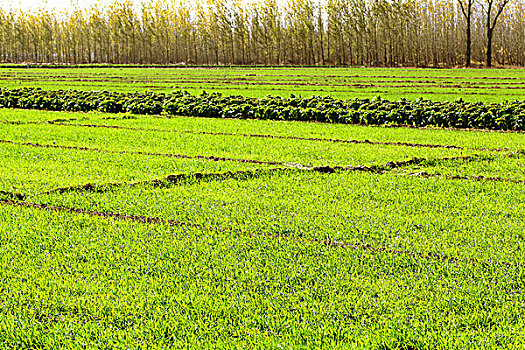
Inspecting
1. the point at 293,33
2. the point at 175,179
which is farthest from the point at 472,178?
the point at 293,33

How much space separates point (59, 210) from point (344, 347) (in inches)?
189

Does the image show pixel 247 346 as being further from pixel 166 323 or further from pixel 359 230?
pixel 359 230

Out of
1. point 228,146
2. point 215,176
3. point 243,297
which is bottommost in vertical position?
point 243,297

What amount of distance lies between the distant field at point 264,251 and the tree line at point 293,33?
2250 inches

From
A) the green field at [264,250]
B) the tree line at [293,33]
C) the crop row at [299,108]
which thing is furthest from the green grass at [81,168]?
the tree line at [293,33]

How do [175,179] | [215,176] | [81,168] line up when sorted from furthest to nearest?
[81,168] < [215,176] < [175,179]

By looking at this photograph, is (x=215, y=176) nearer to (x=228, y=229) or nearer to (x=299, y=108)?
(x=228, y=229)

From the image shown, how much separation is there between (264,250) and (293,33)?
8053 centimetres

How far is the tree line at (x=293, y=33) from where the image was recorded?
76438mm

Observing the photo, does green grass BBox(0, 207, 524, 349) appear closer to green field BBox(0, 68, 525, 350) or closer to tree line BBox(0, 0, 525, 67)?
green field BBox(0, 68, 525, 350)

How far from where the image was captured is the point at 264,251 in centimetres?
572

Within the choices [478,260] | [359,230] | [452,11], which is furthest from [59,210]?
[452,11]

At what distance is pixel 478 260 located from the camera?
5.30 meters

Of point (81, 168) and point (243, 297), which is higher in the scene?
point (81, 168)
